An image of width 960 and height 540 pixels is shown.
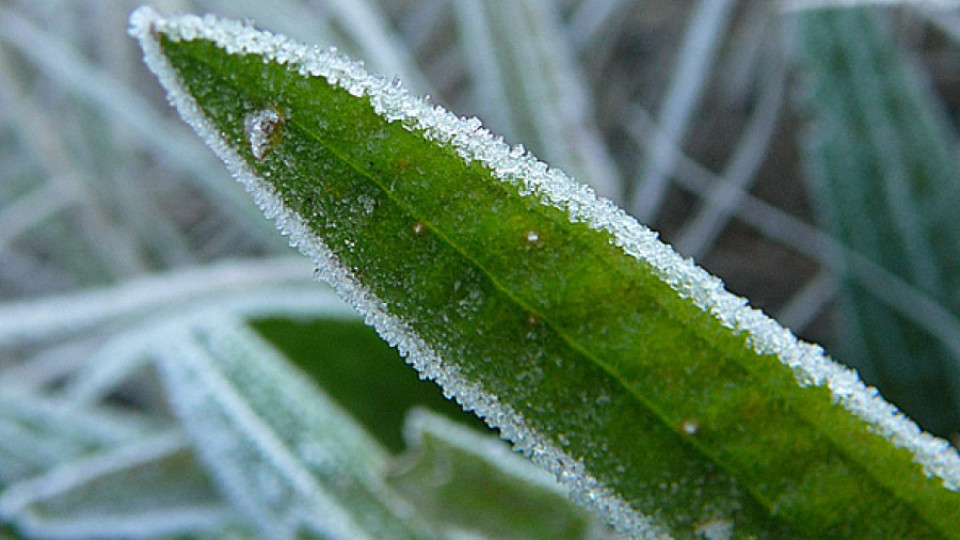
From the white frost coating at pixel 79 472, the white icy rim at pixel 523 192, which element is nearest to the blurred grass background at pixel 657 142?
the white frost coating at pixel 79 472

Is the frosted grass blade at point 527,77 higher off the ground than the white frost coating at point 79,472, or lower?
higher

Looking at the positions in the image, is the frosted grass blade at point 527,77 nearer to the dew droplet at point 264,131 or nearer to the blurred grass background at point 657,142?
the blurred grass background at point 657,142

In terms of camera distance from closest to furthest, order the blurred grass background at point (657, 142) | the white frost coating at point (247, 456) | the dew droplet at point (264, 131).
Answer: the dew droplet at point (264, 131) → the white frost coating at point (247, 456) → the blurred grass background at point (657, 142)

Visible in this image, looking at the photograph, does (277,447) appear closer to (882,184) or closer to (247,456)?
(247,456)

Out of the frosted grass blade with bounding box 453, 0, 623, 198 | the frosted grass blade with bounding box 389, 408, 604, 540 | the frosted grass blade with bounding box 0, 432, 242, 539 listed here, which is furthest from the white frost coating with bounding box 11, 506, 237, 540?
the frosted grass blade with bounding box 453, 0, 623, 198

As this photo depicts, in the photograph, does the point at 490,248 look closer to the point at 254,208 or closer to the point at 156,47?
the point at 156,47

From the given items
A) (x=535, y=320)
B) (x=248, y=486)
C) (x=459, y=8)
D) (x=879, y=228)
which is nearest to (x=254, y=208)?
(x=459, y=8)

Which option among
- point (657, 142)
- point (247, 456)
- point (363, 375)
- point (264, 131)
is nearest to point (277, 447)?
point (247, 456)

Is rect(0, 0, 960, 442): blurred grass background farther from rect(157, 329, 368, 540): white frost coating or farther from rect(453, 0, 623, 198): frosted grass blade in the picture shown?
rect(157, 329, 368, 540): white frost coating
